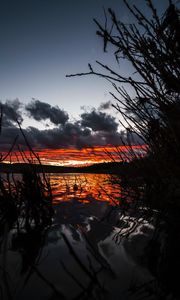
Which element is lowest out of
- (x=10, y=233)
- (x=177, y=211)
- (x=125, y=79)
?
(x=10, y=233)

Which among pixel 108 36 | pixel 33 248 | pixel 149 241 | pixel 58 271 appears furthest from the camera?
pixel 149 241

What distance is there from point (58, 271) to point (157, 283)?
35.2 inches

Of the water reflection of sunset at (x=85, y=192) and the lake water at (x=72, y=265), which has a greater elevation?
the lake water at (x=72, y=265)

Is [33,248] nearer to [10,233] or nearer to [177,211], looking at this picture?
[10,233]

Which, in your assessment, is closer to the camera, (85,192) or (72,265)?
(72,265)

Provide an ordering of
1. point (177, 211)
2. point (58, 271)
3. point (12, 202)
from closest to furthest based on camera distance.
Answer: point (58, 271) < point (177, 211) < point (12, 202)

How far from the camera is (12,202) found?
4.28 meters

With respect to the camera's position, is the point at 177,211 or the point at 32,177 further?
the point at 32,177

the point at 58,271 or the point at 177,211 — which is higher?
the point at 177,211

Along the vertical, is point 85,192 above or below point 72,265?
below

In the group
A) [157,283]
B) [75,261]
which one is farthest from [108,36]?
[75,261]

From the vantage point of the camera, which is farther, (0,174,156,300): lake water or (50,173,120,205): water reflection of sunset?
(50,173,120,205): water reflection of sunset

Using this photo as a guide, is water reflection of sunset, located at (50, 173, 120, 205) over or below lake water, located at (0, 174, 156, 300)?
below

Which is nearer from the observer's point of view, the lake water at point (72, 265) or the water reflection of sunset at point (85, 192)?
the lake water at point (72, 265)
